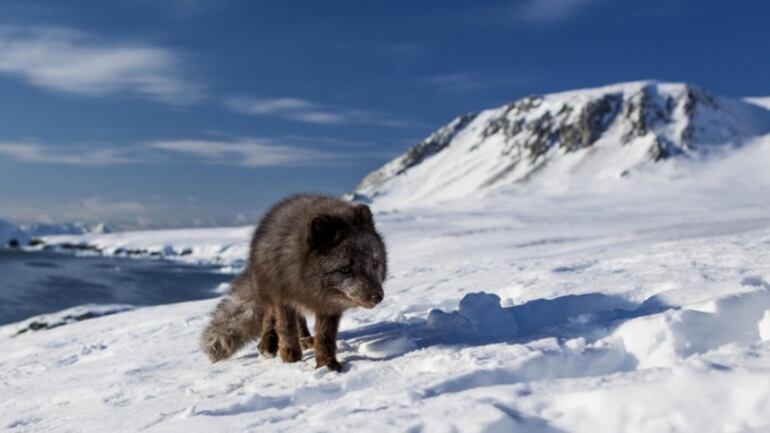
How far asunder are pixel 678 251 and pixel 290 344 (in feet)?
26.0

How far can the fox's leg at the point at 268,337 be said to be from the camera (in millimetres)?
7117

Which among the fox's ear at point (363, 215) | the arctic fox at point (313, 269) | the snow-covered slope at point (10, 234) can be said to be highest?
the snow-covered slope at point (10, 234)

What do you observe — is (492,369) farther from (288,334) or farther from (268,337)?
(268,337)

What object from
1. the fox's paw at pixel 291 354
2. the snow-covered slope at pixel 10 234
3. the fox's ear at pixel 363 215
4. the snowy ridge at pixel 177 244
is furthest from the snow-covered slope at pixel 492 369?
the snow-covered slope at pixel 10 234

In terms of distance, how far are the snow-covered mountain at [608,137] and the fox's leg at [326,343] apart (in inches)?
5409

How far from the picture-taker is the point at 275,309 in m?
6.80

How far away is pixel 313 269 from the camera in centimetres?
586

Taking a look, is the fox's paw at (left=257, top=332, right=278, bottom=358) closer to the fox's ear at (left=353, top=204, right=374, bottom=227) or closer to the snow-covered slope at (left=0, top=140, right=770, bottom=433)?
the snow-covered slope at (left=0, top=140, right=770, bottom=433)

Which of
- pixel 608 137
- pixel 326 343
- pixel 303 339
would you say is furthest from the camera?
pixel 608 137

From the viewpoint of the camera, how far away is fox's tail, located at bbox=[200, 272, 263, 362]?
7453mm

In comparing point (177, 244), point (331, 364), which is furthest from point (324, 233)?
point (177, 244)

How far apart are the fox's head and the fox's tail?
6.30 ft

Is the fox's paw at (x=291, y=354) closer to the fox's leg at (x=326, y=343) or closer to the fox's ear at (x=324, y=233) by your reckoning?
the fox's leg at (x=326, y=343)

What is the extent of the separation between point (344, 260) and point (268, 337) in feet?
6.15
